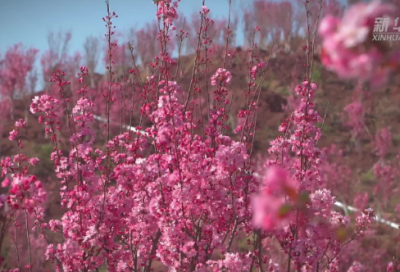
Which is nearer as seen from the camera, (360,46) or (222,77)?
(360,46)

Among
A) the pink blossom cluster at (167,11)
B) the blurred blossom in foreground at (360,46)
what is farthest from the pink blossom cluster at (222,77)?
the blurred blossom in foreground at (360,46)

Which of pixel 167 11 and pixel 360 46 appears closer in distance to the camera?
pixel 360 46

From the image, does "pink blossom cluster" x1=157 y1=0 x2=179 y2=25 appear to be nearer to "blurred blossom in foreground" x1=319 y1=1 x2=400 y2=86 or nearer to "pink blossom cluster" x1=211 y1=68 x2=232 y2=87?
"pink blossom cluster" x1=211 y1=68 x2=232 y2=87

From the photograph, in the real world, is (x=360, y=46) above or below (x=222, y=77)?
below

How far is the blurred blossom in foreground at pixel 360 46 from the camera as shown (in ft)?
3.10

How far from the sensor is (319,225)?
9.52 ft

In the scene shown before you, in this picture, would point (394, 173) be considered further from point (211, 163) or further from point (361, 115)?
point (211, 163)

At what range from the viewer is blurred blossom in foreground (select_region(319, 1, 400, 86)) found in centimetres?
95

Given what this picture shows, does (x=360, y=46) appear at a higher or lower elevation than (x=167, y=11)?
lower

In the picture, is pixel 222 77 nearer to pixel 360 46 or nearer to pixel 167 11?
pixel 167 11

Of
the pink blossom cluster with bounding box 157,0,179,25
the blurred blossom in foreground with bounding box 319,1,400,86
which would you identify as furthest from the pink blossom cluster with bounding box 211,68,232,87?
the blurred blossom in foreground with bounding box 319,1,400,86

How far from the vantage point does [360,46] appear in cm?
98

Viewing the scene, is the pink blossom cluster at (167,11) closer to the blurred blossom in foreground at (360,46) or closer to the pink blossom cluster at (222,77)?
the pink blossom cluster at (222,77)

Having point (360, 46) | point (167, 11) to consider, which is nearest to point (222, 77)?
point (167, 11)
